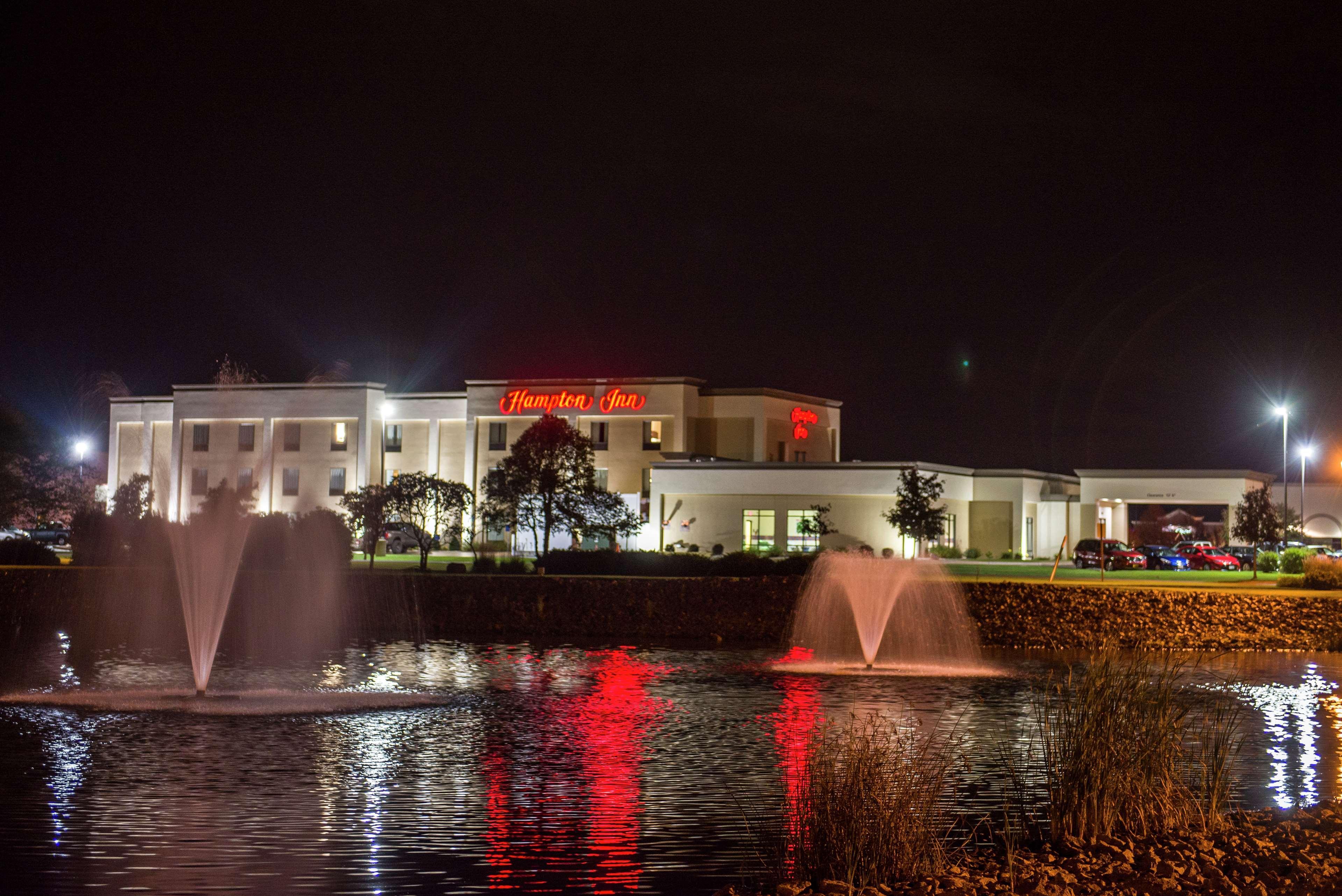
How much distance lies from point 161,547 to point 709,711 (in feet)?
98.0

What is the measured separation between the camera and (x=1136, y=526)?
85.6 metres

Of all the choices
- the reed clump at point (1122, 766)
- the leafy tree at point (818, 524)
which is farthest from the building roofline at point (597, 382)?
the reed clump at point (1122, 766)

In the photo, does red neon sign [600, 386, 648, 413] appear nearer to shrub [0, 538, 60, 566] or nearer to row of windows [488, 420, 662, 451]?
row of windows [488, 420, 662, 451]

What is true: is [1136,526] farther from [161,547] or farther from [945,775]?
[945,775]

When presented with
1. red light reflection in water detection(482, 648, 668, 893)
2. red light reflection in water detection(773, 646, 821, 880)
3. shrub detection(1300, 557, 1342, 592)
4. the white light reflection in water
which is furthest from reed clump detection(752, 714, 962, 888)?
shrub detection(1300, 557, 1342, 592)

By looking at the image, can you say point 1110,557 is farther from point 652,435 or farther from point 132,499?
point 132,499

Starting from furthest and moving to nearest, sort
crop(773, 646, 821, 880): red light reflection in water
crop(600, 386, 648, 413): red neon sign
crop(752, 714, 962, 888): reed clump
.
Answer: crop(600, 386, 648, 413): red neon sign, crop(773, 646, 821, 880): red light reflection in water, crop(752, 714, 962, 888): reed clump

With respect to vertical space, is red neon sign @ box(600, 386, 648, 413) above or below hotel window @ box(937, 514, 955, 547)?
above

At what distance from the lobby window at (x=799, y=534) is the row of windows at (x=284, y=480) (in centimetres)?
2649

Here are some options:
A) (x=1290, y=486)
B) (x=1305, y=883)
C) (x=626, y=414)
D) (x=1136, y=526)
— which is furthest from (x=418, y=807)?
(x=1290, y=486)

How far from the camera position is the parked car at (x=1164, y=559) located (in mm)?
64250

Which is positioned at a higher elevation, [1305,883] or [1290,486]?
[1290,486]

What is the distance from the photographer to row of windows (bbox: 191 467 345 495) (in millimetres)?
80375

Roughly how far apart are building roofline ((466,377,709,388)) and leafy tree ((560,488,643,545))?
15.8 m
